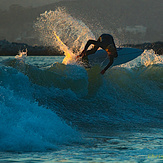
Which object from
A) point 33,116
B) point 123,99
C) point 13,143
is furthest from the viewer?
point 123,99

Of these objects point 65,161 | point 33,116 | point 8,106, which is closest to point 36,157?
point 65,161

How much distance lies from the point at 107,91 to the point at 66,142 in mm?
8254

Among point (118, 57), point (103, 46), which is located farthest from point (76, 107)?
point (118, 57)

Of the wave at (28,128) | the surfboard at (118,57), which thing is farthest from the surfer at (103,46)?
the wave at (28,128)

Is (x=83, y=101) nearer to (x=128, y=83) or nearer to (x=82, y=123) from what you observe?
(x=82, y=123)

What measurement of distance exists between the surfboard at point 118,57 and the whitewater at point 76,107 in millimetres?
383

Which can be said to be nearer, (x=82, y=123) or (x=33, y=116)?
(x=33, y=116)

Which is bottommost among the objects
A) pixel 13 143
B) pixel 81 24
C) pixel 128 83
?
pixel 13 143

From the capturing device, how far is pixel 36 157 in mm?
5906

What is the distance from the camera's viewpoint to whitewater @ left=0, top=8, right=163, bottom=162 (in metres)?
6.50

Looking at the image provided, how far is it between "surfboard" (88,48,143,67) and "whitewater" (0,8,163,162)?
383 mm

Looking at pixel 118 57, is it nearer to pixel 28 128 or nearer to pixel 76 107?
pixel 76 107

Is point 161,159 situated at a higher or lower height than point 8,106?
lower

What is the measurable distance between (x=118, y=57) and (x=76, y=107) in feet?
17.6
